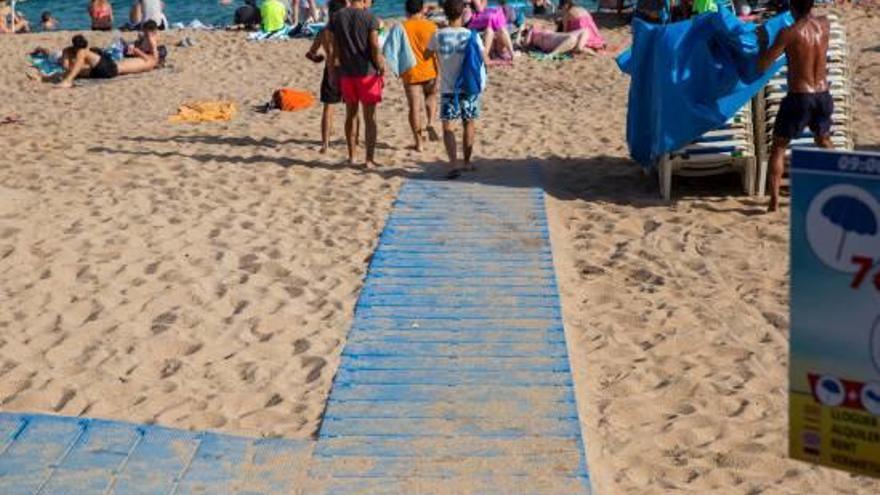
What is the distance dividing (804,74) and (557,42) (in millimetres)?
8237

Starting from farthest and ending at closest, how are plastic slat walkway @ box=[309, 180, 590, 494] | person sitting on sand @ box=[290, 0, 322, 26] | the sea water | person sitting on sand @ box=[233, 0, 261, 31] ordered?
1. the sea water
2. person sitting on sand @ box=[290, 0, 322, 26]
3. person sitting on sand @ box=[233, 0, 261, 31]
4. plastic slat walkway @ box=[309, 180, 590, 494]

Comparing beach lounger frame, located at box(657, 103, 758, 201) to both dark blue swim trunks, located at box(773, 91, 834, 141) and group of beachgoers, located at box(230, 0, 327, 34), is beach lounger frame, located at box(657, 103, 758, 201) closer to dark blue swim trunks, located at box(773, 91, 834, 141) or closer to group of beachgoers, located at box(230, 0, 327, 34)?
dark blue swim trunks, located at box(773, 91, 834, 141)

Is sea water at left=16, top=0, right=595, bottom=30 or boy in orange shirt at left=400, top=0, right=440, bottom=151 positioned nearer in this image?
boy in orange shirt at left=400, top=0, right=440, bottom=151

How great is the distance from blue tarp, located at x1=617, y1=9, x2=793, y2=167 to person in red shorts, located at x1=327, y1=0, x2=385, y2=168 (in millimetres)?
2168

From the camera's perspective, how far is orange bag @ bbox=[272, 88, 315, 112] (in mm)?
12992

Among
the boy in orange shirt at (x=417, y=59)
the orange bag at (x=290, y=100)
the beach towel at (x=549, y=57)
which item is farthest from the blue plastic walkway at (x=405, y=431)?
the beach towel at (x=549, y=57)

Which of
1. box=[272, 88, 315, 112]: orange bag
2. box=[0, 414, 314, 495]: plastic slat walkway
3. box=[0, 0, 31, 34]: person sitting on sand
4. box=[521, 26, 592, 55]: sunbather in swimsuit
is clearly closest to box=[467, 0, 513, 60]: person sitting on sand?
box=[521, 26, 592, 55]: sunbather in swimsuit

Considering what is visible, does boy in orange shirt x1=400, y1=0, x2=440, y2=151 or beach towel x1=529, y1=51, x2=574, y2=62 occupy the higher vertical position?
boy in orange shirt x1=400, y1=0, x2=440, y2=151

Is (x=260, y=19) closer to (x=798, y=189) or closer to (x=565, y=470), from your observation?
(x=565, y=470)

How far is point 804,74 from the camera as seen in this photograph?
7840mm

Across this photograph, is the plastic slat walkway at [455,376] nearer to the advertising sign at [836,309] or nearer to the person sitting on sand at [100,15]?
the advertising sign at [836,309]

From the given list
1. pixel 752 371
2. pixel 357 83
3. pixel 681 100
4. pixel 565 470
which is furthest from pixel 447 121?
pixel 565 470

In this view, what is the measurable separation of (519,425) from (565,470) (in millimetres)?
451

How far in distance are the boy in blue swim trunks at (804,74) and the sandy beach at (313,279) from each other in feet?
2.13
